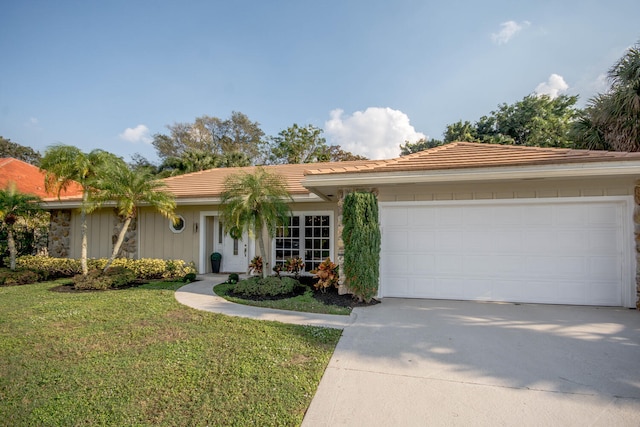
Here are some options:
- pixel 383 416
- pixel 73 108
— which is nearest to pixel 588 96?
pixel 383 416

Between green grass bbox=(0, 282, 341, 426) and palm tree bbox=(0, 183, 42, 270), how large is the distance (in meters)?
5.34

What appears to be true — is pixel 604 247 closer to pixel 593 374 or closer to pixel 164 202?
pixel 593 374

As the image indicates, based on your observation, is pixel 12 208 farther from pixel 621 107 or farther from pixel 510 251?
pixel 621 107

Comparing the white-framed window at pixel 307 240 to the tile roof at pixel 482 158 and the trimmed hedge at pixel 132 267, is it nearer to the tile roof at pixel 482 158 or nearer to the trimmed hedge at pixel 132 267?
the tile roof at pixel 482 158

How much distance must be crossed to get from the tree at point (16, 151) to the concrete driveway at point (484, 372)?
38.4m

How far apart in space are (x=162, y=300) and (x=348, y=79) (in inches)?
430

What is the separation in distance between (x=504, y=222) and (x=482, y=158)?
1384 millimetres

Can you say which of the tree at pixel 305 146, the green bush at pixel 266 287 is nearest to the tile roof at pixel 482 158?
the green bush at pixel 266 287

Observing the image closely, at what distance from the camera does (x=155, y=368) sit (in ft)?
10.2

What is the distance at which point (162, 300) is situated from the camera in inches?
239

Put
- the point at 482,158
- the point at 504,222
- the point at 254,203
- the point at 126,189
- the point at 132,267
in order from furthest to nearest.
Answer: the point at 132,267, the point at 126,189, the point at 254,203, the point at 504,222, the point at 482,158

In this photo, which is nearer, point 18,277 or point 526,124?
point 18,277

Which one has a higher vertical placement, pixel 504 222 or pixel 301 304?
pixel 504 222

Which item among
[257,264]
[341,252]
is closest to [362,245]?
[341,252]
